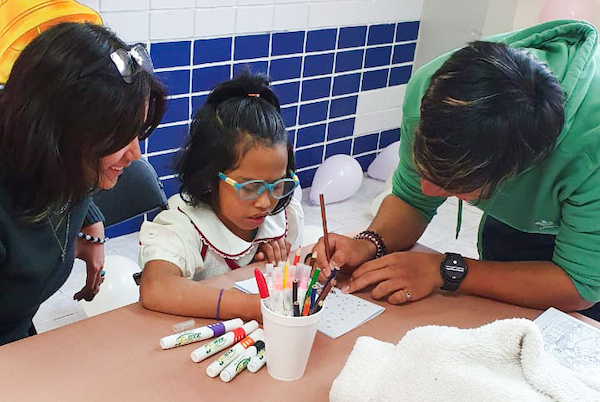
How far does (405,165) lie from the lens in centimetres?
160

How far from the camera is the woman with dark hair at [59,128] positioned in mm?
1099

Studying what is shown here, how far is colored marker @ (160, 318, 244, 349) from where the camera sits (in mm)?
1123

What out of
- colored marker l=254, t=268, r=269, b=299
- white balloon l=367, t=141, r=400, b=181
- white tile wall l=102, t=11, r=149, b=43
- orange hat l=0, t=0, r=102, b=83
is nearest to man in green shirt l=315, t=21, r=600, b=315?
colored marker l=254, t=268, r=269, b=299

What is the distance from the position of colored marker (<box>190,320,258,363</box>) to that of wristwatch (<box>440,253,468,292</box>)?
428 mm

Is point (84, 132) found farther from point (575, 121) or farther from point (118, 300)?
point (118, 300)

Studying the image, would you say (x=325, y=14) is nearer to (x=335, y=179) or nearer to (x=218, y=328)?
(x=335, y=179)

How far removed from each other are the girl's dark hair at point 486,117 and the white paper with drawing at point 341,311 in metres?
0.29

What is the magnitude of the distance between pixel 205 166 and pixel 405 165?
1.55 ft

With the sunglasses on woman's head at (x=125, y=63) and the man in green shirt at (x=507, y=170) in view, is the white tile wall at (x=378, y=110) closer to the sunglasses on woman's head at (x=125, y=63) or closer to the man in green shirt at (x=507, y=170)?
the man in green shirt at (x=507, y=170)

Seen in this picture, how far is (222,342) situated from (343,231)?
205 cm

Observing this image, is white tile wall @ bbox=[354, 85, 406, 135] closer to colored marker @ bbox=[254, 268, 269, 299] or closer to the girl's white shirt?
the girl's white shirt

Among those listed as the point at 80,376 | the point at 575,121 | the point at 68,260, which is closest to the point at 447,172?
the point at 575,121

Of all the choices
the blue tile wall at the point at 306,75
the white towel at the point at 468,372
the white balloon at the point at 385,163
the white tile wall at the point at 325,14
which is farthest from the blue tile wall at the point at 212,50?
the white towel at the point at 468,372

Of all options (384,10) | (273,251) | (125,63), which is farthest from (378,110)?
(125,63)
